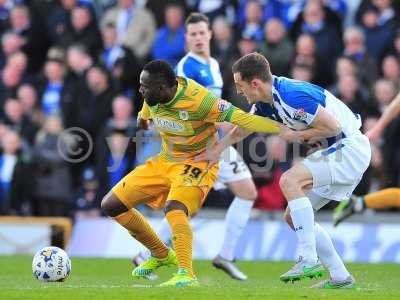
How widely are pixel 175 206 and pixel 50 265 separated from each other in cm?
149

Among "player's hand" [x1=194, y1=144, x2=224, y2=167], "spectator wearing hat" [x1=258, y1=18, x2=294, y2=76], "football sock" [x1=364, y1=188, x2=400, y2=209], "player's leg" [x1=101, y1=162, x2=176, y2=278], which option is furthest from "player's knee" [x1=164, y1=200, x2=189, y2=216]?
"spectator wearing hat" [x1=258, y1=18, x2=294, y2=76]

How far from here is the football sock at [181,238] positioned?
35.8ft

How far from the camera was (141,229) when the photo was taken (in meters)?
11.9

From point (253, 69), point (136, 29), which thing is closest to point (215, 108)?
point (253, 69)

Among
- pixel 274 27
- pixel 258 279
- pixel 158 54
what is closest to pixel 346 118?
pixel 258 279

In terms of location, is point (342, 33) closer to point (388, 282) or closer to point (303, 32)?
point (303, 32)

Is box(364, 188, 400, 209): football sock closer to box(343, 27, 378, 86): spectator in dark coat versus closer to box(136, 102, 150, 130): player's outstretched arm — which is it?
box(343, 27, 378, 86): spectator in dark coat

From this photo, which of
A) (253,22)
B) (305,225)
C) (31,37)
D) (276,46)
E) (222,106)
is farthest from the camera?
(31,37)

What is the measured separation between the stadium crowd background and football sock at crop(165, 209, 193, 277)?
642 cm

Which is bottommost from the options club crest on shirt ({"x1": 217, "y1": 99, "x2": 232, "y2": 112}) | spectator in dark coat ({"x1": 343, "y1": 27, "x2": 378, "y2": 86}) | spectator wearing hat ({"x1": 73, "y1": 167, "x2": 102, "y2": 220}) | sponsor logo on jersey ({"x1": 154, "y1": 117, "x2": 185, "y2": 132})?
spectator wearing hat ({"x1": 73, "y1": 167, "x2": 102, "y2": 220})

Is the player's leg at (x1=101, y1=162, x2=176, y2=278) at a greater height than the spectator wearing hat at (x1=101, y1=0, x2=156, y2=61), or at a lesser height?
lesser

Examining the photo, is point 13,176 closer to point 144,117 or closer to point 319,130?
point 144,117

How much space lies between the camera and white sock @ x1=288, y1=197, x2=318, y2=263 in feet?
34.9

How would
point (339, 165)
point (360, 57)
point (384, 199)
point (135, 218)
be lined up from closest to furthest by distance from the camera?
1. point (339, 165)
2. point (135, 218)
3. point (384, 199)
4. point (360, 57)
